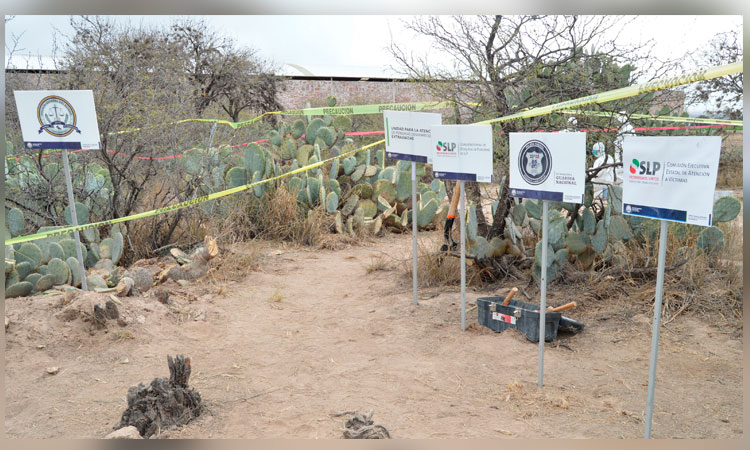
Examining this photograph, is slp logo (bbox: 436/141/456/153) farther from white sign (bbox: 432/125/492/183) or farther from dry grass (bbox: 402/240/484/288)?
dry grass (bbox: 402/240/484/288)

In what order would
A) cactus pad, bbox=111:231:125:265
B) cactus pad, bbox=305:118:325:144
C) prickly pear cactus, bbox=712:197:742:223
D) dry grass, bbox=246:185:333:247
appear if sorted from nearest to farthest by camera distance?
prickly pear cactus, bbox=712:197:742:223
cactus pad, bbox=111:231:125:265
dry grass, bbox=246:185:333:247
cactus pad, bbox=305:118:325:144

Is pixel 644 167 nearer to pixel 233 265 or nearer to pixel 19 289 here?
pixel 233 265

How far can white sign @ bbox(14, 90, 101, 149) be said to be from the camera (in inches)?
220

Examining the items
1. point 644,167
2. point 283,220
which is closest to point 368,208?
point 283,220

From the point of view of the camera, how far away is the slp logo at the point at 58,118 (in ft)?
18.4

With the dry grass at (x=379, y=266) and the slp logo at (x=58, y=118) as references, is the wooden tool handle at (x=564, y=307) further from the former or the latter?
the slp logo at (x=58, y=118)

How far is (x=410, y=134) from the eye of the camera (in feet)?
20.4

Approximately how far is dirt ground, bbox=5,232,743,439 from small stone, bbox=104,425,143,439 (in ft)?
0.90

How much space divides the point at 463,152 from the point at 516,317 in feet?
4.87

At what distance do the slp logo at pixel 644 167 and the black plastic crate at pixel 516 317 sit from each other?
5.76 feet

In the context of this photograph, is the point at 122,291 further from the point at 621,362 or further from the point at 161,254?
the point at 621,362

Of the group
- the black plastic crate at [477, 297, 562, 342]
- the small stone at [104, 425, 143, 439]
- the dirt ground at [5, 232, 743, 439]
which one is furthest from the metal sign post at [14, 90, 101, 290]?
the black plastic crate at [477, 297, 562, 342]

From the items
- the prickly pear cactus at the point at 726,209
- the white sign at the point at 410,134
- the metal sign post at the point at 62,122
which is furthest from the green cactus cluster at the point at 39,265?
the prickly pear cactus at the point at 726,209

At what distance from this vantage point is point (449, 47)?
6.67 m
